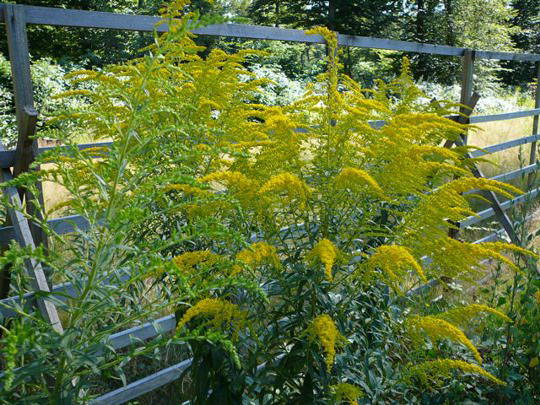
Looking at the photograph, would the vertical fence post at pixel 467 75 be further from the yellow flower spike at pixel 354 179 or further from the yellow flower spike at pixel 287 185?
the yellow flower spike at pixel 287 185

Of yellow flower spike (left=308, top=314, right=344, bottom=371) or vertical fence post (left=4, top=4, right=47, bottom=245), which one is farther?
vertical fence post (left=4, top=4, right=47, bottom=245)

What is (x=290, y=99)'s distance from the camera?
40.7ft

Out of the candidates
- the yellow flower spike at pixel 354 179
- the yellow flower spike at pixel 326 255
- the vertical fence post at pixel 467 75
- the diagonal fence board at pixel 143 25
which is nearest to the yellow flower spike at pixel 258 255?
the yellow flower spike at pixel 326 255

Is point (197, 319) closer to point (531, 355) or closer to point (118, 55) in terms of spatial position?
point (531, 355)

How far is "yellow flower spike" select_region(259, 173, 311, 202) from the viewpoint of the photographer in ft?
4.82

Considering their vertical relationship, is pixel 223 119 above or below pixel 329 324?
above

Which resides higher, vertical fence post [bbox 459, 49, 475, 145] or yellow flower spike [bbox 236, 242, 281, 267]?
vertical fence post [bbox 459, 49, 475, 145]

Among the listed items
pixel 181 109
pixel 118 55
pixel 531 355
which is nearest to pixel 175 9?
pixel 181 109

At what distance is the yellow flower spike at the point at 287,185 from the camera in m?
1.47

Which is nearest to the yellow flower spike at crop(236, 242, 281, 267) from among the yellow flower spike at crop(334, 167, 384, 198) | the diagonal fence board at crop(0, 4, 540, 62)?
the yellow flower spike at crop(334, 167, 384, 198)

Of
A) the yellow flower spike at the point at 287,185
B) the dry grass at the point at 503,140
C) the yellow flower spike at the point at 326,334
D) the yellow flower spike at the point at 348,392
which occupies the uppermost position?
the yellow flower spike at the point at 287,185

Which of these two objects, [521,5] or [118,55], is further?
[521,5]

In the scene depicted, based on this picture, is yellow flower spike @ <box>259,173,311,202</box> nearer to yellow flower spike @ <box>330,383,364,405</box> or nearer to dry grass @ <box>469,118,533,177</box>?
yellow flower spike @ <box>330,383,364,405</box>

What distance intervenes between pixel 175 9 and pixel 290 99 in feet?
34.7
